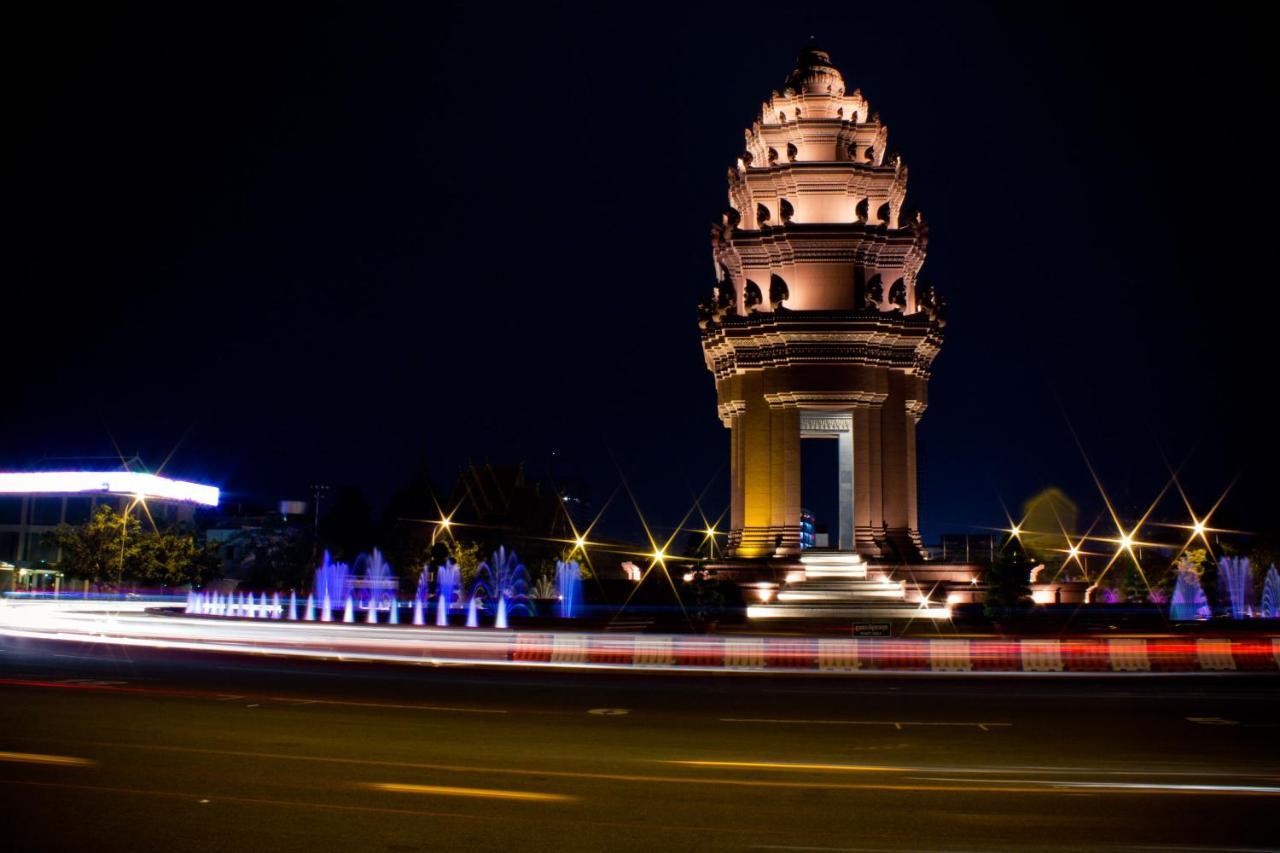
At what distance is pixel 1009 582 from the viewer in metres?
35.8

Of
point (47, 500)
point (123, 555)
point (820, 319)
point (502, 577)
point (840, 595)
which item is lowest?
point (840, 595)

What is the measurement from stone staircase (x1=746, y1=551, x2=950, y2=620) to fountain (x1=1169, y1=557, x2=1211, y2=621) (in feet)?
24.4

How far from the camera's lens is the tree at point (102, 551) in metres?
55.7

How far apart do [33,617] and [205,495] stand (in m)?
68.5

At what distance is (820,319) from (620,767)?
2978cm

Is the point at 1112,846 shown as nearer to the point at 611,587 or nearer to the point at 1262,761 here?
the point at 1262,761

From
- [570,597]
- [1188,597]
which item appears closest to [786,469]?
[570,597]

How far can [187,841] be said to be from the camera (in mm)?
7977

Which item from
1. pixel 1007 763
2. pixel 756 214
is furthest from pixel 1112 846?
pixel 756 214

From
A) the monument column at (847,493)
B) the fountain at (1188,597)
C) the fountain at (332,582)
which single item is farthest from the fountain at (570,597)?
the fountain at (332,582)

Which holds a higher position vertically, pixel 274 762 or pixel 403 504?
pixel 403 504

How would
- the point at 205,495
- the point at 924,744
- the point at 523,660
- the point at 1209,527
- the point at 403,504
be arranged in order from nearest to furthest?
the point at 924,744
the point at 523,660
the point at 1209,527
the point at 403,504
the point at 205,495

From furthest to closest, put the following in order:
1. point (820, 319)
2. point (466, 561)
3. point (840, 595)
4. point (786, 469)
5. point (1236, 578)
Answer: point (466, 561) < point (1236, 578) < point (786, 469) < point (820, 319) < point (840, 595)

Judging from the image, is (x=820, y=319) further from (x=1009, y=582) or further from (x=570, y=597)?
(x=570, y=597)
